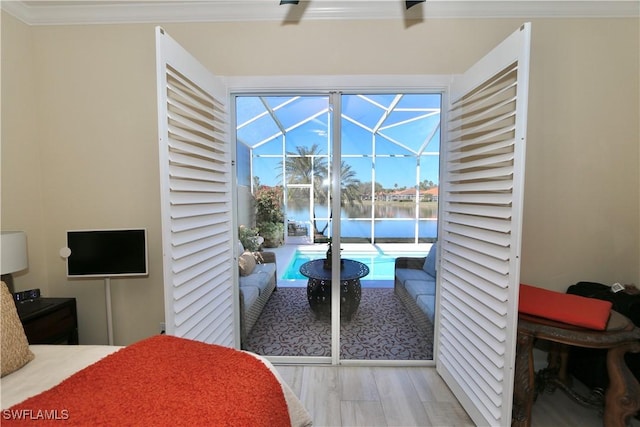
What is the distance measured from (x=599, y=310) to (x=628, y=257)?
3.72 ft

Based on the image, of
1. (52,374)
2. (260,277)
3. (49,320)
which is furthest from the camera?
(260,277)

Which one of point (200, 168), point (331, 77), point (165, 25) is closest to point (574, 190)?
point (331, 77)

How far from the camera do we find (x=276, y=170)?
2.30m

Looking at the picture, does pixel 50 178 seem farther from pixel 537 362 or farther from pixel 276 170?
pixel 537 362

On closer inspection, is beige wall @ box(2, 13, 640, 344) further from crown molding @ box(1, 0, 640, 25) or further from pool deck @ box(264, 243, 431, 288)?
pool deck @ box(264, 243, 431, 288)

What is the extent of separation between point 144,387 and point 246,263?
1.41m

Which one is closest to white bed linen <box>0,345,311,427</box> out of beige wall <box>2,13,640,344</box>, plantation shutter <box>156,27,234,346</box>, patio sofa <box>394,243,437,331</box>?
plantation shutter <box>156,27,234,346</box>

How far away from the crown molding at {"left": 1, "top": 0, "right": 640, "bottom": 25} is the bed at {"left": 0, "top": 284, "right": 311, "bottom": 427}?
2.02 m

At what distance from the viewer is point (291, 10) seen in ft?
6.57

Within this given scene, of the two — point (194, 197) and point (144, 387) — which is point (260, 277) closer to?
point (194, 197)

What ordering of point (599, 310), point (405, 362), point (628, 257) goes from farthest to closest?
point (405, 362) < point (628, 257) < point (599, 310)

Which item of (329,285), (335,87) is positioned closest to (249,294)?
(329,285)

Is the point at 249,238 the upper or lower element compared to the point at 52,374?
upper

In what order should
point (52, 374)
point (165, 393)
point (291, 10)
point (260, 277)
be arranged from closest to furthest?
point (165, 393) < point (52, 374) < point (291, 10) < point (260, 277)
